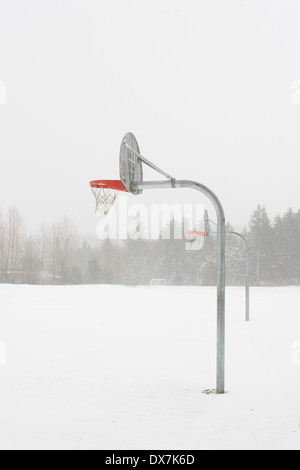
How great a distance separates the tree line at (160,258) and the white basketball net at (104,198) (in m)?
40.4

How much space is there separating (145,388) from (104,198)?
3.26 meters

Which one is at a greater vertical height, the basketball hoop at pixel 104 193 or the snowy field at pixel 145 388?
the basketball hoop at pixel 104 193

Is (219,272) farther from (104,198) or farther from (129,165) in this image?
(104,198)

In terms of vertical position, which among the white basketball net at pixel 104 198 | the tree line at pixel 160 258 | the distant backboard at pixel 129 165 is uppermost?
the distant backboard at pixel 129 165

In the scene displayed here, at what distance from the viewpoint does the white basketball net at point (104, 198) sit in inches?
305

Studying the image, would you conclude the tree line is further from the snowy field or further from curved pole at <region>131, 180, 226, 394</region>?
curved pole at <region>131, 180, 226, 394</region>

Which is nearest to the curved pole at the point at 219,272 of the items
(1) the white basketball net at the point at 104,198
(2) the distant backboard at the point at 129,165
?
(2) the distant backboard at the point at 129,165

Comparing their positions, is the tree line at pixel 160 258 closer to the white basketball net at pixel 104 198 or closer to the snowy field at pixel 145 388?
the snowy field at pixel 145 388

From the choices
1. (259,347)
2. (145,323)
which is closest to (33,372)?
(259,347)

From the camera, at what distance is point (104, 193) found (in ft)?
25.7

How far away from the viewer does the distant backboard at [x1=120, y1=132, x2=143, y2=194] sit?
19.6 feet

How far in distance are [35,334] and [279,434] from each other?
835 cm

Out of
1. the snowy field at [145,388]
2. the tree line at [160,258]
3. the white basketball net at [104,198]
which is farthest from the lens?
the tree line at [160,258]
